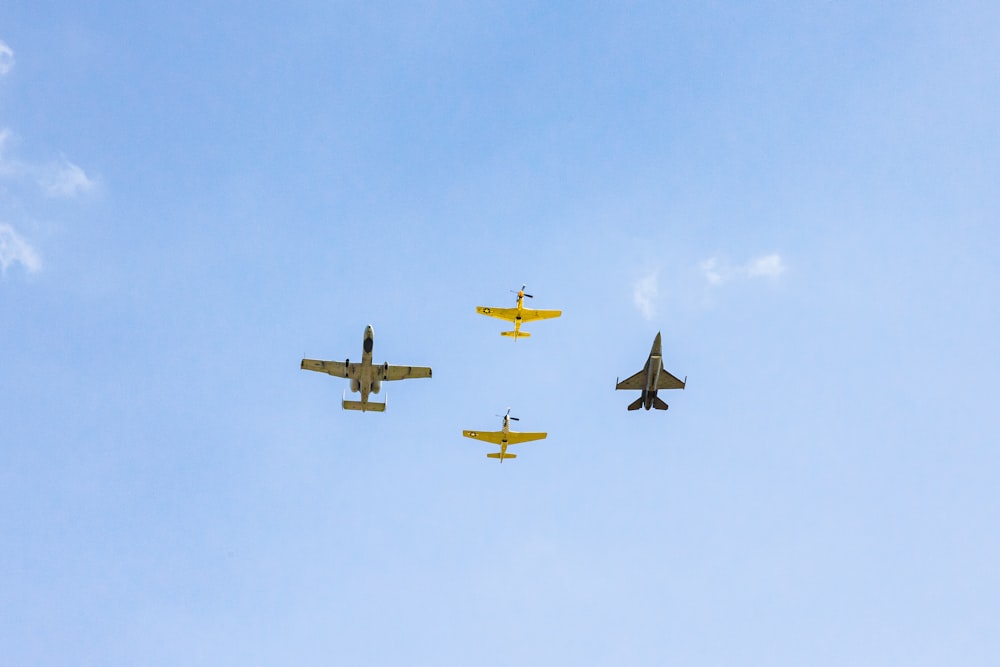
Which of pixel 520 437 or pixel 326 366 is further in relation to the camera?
pixel 520 437

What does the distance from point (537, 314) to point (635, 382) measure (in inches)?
537

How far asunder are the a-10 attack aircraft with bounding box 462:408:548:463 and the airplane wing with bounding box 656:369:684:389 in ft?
49.4

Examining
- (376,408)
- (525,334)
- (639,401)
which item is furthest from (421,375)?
(639,401)

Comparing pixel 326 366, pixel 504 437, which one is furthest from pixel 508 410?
pixel 326 366

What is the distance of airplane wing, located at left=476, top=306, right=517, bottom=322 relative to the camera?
334ft

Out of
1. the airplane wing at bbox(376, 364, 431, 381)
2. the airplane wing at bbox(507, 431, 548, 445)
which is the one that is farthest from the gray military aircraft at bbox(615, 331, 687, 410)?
the airplane wing at bbox(376, 364, 431, 381)

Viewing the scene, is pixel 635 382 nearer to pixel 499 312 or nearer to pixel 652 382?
pixel 652 382

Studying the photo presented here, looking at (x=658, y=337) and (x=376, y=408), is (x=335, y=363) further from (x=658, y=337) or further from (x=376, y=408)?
(x=658, y=337)

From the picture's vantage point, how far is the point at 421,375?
102m

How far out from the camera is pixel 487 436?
347ft

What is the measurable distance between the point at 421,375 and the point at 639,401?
25.2m

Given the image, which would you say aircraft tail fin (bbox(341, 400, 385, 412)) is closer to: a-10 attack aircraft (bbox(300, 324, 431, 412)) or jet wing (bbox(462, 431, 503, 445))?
a-10 attack aircraft (bbox(300, 324, 431, 412))

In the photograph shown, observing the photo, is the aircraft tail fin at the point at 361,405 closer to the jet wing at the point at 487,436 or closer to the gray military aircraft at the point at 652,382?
the jet wing at the point at 487,436

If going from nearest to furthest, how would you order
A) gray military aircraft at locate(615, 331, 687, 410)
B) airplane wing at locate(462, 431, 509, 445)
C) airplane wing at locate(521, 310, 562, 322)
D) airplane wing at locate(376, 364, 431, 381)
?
gray military aircraft at locate(615, 331, 687, 410) < airplane wing at locate(376, 364, 431, 381) < airplane wing at locate(521, 310, 562, 322) < airplane wing at locate(462, 431, 509, 445)
